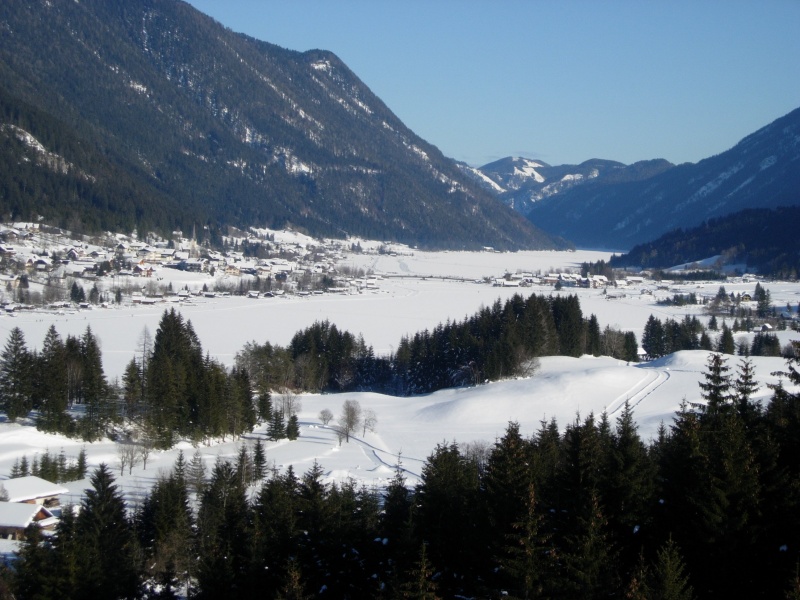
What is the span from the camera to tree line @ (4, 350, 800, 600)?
12.5 metres

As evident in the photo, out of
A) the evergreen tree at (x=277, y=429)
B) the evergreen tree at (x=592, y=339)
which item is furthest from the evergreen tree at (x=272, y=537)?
the evergreen tree at (x=592, y=339)

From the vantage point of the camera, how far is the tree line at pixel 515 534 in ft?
41.1

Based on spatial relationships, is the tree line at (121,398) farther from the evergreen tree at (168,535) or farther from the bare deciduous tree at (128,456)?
the evergreen tree at (168,535)

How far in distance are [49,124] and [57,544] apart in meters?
139

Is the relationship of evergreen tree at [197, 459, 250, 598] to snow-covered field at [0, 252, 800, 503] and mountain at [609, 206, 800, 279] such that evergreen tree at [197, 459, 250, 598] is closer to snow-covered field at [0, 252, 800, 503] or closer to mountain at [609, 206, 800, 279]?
snow-covered field at [0, 252, 800, 503]

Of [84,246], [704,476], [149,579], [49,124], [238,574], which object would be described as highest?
[49,124]

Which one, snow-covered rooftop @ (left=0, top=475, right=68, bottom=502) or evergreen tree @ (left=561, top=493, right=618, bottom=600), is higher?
evergreen tree @ (left=561, top=493, right=618, bottom=600)

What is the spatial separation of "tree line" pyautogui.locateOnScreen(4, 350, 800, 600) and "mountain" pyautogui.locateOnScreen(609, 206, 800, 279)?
123572mm

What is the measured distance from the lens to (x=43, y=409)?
36.2 m

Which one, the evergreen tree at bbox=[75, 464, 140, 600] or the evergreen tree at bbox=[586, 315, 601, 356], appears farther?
the evergreen tree at bbox=[586, 315, 601, 356]

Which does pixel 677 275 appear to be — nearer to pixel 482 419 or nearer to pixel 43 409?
pixel 482 419

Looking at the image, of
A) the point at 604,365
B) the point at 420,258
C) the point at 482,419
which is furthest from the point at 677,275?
the point at 482,419

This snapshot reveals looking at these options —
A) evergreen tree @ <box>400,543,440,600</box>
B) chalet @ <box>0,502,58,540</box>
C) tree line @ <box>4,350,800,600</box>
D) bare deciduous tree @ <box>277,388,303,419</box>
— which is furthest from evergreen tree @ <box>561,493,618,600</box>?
bare deciduous tree @ <box>277,388,303,419</box>

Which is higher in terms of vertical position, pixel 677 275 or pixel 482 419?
pixel 677 275
